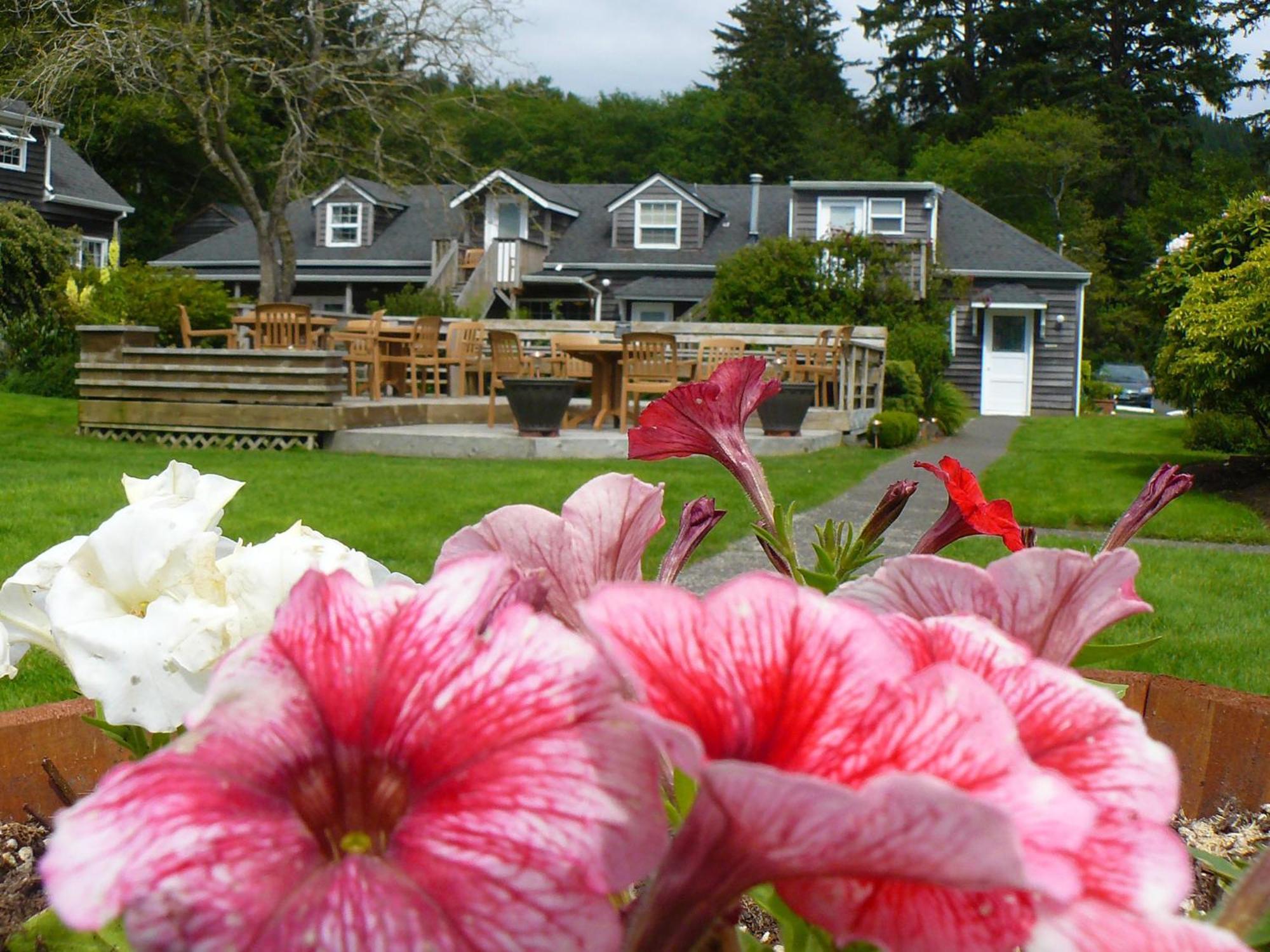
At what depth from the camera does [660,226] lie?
3042 cm

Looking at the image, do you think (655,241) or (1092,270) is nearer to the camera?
(655,241)

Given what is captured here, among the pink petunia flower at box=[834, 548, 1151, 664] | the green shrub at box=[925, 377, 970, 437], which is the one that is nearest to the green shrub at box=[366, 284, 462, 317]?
the green shrub at box=[925, 377, 970, 437]

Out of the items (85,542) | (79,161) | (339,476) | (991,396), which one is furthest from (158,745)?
(79,161)

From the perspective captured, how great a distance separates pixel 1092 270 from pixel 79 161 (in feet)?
102

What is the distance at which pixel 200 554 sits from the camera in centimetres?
70

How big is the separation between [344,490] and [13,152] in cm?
2589

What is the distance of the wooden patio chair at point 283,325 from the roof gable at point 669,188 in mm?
17162

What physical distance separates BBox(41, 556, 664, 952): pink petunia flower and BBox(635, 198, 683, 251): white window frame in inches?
1200

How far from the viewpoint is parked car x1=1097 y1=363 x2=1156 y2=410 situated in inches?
1348

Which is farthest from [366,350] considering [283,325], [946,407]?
[946,407]

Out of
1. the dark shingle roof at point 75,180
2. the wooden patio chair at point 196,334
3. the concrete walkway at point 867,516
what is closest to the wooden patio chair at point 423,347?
the wooden patio chair at point 196,334

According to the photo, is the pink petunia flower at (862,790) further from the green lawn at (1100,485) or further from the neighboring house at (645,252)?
the neighboring house at (645,252)

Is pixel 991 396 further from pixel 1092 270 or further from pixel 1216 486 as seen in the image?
pixel 1216 486

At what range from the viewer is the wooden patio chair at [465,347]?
15.4 m
